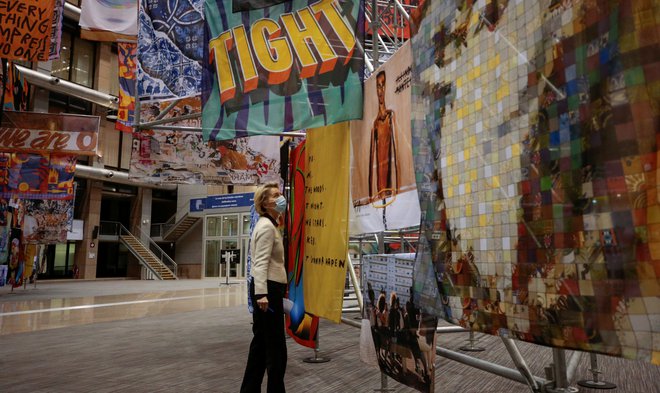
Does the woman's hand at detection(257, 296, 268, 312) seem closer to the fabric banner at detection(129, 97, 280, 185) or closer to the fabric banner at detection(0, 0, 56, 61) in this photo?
the fabric banner at detection(129, 97, 280, 185)

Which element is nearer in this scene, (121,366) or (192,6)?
(121,366)

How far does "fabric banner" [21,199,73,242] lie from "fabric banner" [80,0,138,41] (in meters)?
8.53

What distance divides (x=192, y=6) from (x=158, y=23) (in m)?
0.50

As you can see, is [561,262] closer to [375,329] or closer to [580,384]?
[375,329]

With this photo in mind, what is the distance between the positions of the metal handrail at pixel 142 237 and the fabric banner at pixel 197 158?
23.1 metres

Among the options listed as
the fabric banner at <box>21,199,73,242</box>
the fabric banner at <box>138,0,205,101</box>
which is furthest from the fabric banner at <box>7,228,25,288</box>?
the fabric banner at <box>138,0,205,101</box>

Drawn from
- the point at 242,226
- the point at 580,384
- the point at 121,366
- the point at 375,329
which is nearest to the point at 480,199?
the point at 375,329

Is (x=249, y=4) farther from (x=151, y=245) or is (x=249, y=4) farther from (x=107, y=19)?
(x=151, y=245)

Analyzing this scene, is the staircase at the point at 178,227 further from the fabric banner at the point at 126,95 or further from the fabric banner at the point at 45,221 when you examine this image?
the fabric banner at the point at 126,95

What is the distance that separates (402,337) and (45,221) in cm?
1773

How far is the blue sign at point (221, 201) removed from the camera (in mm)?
27312

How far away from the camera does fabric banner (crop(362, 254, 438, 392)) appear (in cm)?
215

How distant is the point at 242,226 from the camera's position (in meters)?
28.0

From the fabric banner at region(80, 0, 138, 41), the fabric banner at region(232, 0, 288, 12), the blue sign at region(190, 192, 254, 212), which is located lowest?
the fabric banner at region(232, 0, 288, 12)
